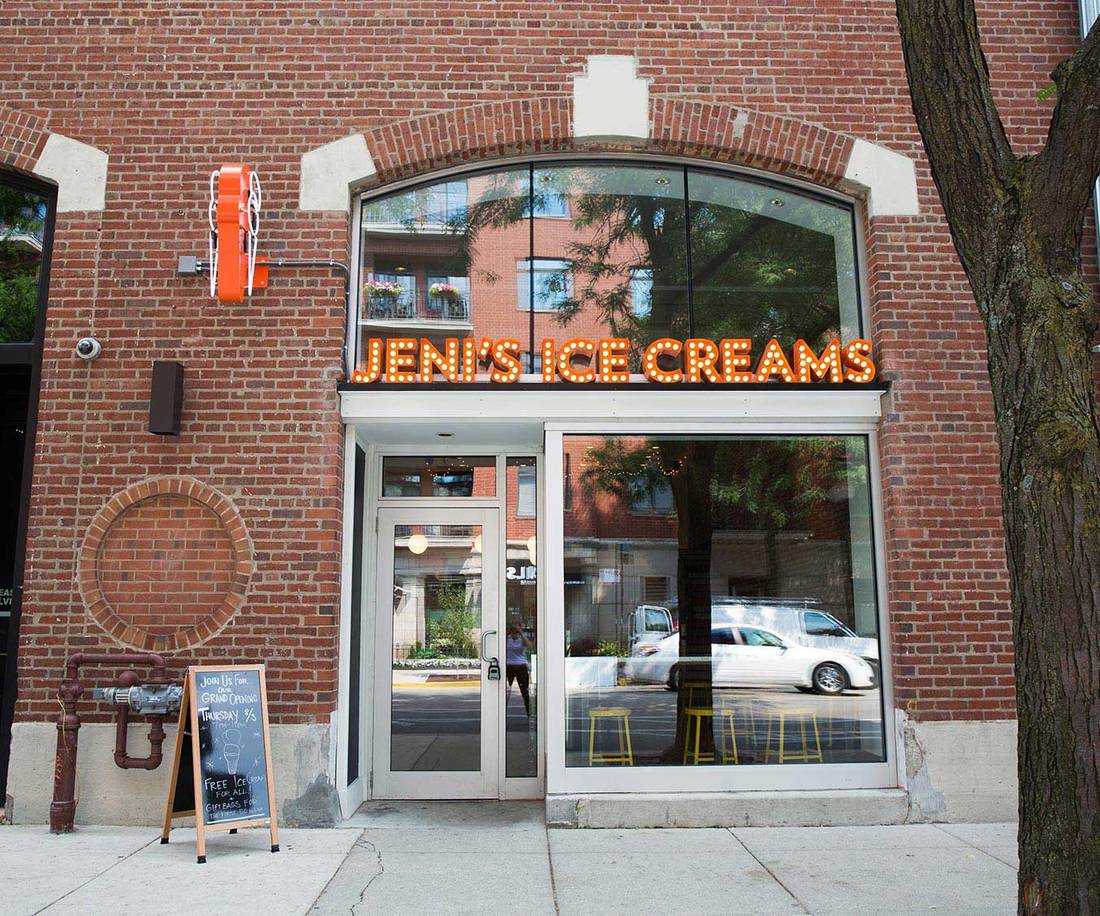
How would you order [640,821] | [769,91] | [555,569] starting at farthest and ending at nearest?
1. [769,91]
2. [555,569]
3. [640,821]

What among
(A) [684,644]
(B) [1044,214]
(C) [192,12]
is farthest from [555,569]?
(C) [192,12]

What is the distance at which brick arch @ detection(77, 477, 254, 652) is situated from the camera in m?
7.16

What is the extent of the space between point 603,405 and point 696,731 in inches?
104

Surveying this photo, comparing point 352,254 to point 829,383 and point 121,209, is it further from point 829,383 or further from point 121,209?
point 829,383

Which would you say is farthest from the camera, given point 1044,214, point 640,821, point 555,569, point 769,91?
point 769,91

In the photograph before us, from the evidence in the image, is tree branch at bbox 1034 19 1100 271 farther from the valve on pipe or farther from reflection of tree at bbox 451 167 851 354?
the valve on pipe

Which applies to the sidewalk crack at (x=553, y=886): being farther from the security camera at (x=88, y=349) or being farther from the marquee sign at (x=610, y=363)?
the security camera at (x=88, y=349)

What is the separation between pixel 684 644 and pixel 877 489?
1992 mm

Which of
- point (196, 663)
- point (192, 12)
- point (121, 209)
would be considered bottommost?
point (196, 663)

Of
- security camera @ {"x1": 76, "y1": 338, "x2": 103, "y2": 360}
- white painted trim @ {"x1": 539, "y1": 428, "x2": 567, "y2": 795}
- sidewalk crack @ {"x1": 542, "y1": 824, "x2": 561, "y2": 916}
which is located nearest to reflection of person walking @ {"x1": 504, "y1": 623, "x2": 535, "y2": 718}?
white painted trim @ {"x1": 539, "y1": 428, "x2": 567, "y2": 795}

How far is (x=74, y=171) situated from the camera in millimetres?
7742

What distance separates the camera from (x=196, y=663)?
7094 mm

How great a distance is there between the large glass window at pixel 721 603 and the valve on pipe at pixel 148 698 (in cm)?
288

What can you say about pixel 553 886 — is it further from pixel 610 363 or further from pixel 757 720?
pixel 610 363
